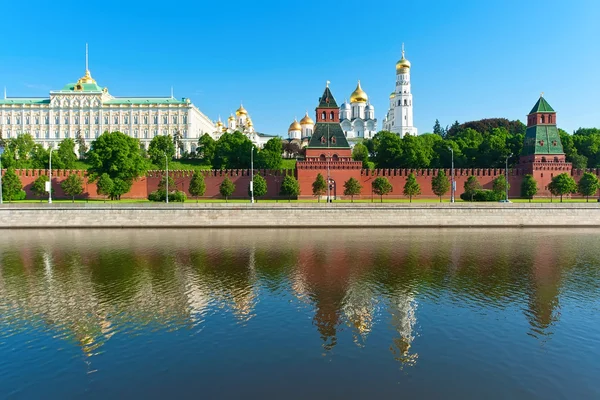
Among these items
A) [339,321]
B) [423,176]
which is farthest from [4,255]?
[423,176]

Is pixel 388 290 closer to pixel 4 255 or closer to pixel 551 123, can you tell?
pixel 4 255

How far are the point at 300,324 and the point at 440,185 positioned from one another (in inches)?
1392

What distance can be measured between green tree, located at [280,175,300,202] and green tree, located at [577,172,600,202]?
28090mm

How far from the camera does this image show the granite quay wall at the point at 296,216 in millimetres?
33562

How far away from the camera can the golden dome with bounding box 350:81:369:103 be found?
100 meters

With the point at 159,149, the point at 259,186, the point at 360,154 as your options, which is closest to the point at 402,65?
the point at 360,154

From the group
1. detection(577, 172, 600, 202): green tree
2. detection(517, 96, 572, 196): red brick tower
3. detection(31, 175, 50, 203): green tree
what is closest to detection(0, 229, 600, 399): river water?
detection(31, 175, 50, 203): green tree

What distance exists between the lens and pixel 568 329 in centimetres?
1271

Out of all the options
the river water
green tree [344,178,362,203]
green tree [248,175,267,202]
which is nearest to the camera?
the river water

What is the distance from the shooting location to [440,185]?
4528 centimetres

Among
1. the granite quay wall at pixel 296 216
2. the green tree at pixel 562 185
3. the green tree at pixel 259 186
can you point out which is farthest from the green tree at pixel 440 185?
the green tree at pixel 259 186

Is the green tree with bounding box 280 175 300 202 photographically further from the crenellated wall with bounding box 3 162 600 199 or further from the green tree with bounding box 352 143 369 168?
the green tree with bounding box 352 143 369 168

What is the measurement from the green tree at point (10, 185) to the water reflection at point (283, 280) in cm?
1677

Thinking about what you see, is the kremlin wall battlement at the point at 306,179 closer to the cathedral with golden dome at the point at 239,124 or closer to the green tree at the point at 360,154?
the green tree at the point at 360,154
